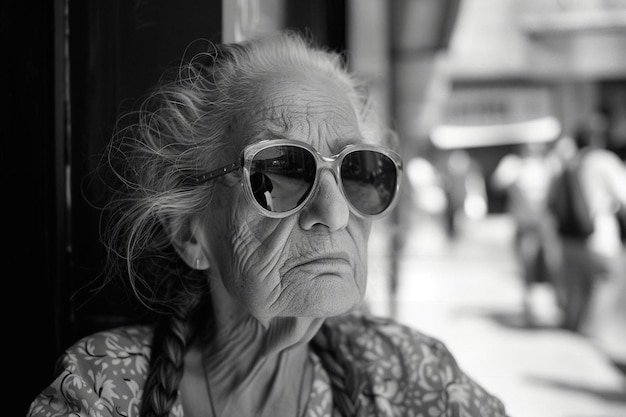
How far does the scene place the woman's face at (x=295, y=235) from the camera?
1.06m

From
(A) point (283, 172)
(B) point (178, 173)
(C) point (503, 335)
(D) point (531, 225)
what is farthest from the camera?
(D) point (531, 225)

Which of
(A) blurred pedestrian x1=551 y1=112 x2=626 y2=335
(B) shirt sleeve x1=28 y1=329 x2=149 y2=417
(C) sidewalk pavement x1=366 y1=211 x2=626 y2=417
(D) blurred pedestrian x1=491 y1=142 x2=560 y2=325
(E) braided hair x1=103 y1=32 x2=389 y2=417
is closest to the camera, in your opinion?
(B) shirt sleeve x1=28 y1=329 x2=149 y2=417

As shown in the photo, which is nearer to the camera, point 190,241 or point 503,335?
point 190,241

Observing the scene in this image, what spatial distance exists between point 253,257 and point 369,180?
0.26 metres

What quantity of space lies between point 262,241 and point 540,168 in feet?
19.4

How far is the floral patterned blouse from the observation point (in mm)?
1033

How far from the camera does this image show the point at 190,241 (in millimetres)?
1206

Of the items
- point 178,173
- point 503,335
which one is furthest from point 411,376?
point 503,335

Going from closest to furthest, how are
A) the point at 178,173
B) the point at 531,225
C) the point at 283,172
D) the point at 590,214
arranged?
the point at 283,172 → the point at 178,173 → the point at 590,214 → the point at 531,225

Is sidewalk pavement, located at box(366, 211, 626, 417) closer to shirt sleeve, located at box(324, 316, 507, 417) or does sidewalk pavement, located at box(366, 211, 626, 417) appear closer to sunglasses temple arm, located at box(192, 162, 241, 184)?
shirt sleeve, located at box(324, 316, 507, 417)

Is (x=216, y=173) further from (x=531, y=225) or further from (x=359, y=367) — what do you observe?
(x=531, y=225)

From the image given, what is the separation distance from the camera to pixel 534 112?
49.5ft

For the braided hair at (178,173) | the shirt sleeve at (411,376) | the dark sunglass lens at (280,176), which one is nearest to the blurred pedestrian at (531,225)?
the shirt sleeve at (411,376)

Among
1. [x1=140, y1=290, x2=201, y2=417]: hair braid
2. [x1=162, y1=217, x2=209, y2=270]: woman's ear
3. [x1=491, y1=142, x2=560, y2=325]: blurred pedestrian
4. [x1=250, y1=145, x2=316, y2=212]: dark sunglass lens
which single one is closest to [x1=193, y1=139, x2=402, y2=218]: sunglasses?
[x1=250, y1=145, x2=316, y2=212]: dark sunglass lens
